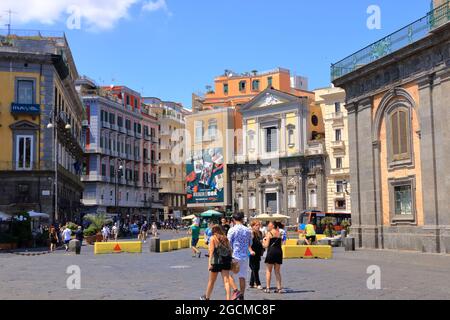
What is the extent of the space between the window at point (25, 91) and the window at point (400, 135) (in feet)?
93.7

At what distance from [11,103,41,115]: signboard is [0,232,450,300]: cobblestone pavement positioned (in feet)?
77.8

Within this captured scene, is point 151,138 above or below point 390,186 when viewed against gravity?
above

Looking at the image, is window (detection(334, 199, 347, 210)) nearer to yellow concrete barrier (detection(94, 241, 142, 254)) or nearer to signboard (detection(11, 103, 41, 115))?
signboard (detection(11, 103, 41, 115))

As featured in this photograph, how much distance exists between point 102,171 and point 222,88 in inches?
832

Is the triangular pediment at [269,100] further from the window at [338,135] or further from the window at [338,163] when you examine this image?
the window at [338,163]

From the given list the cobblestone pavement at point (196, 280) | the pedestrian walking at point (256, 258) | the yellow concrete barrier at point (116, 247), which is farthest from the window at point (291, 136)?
the pedestrian walking at point (256, 258)

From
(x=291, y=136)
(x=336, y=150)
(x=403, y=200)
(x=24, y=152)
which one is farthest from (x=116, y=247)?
(x=291, y=136)

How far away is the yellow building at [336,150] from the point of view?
64.9 metres

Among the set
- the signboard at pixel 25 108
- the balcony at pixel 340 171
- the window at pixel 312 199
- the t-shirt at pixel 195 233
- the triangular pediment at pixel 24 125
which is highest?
the signboard at pixel 25 108

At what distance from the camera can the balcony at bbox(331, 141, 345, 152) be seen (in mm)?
65250
